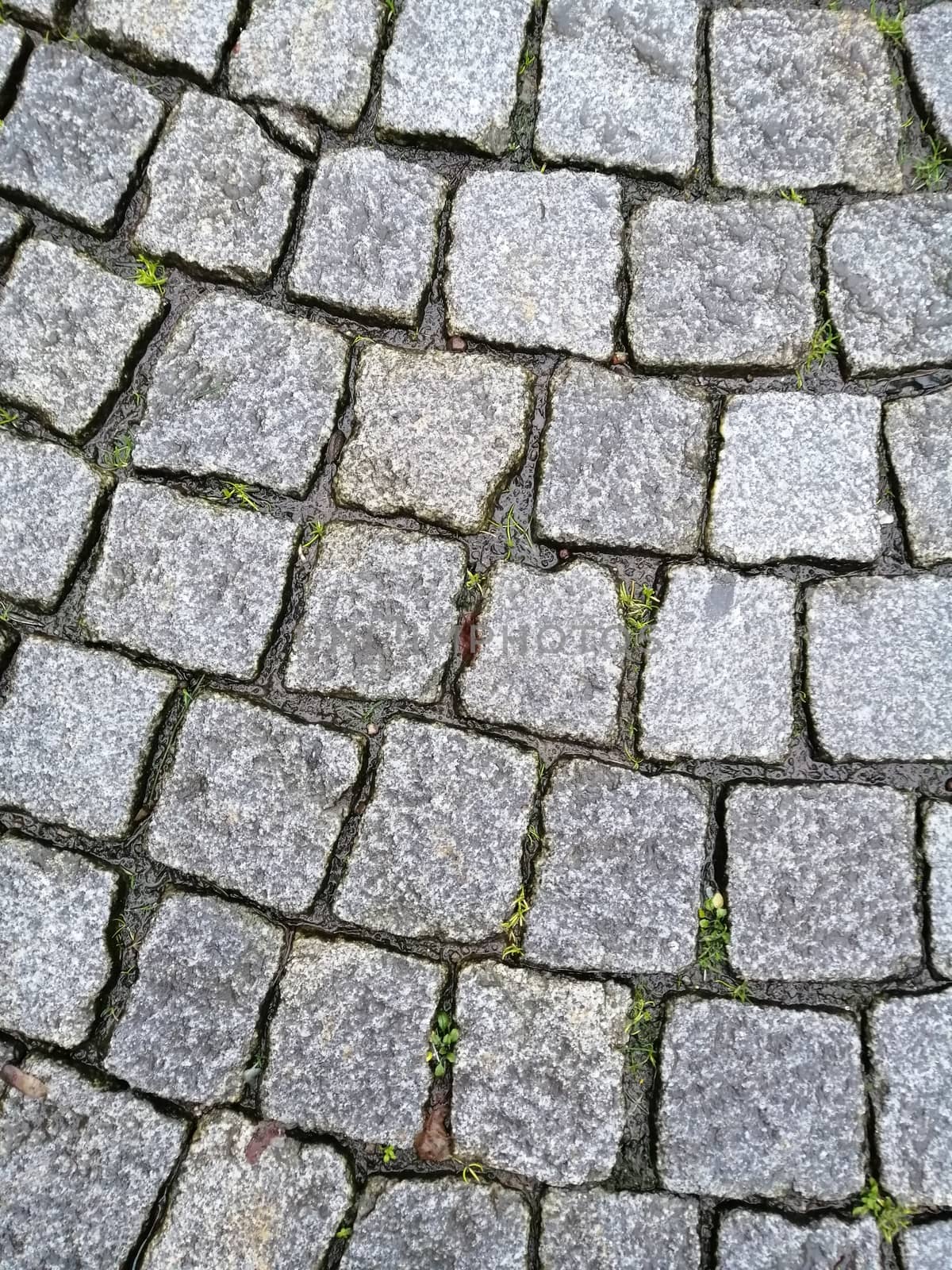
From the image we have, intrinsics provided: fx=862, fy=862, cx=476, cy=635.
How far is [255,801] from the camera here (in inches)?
74.2

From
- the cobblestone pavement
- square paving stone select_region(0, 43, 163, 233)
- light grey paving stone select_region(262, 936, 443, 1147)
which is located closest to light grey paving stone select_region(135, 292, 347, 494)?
the cobblestone pavement

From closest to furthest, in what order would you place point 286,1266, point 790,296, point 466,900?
point 286,1266
point 466,900
point 790,296

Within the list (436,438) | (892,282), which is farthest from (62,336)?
(892,282)

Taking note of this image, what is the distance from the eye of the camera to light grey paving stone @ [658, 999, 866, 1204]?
5.91 ft

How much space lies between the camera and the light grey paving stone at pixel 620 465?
76.5 inches

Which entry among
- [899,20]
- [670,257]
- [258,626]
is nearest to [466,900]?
[258,626]

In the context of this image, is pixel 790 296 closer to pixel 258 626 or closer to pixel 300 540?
pixel 300 540

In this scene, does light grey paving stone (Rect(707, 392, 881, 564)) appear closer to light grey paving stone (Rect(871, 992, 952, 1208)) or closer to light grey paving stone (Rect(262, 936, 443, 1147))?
light grey paving stone (Rect(871, 992, 952, 1208))

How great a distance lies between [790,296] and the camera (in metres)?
1.99

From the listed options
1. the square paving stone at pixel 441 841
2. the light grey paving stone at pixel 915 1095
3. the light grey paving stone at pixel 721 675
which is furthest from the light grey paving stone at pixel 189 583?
the light grey paving stone at pixel 915 1095

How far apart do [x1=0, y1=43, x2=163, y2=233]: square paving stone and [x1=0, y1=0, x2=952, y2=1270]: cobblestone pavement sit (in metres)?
0.01

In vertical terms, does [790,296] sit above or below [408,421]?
above

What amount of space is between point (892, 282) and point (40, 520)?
2.01m

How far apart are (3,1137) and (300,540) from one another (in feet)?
4.59
